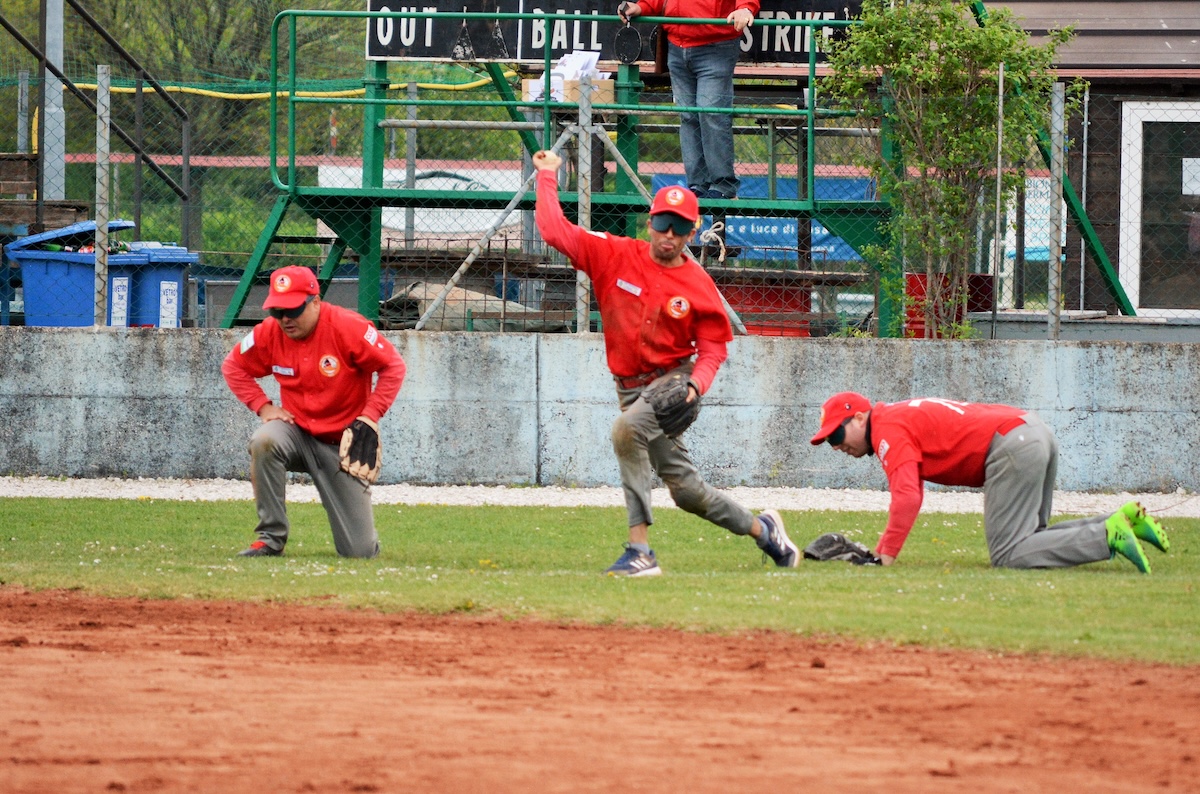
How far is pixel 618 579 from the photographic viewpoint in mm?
8016

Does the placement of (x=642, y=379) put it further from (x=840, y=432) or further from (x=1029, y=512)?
(x=1029, y=512)

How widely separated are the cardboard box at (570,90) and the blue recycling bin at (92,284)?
363 centimetres

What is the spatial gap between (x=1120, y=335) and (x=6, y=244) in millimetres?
10438

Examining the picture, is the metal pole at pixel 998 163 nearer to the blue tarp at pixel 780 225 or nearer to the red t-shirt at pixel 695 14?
the red t-shirt at pixel 695 14

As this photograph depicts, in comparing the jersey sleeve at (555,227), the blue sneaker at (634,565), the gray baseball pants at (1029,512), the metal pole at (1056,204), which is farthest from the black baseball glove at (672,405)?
the metal pole at (1056,204)

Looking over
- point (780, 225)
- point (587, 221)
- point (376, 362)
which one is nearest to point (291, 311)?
point (376, 362)

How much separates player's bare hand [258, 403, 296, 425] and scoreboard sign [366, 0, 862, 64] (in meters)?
6.83

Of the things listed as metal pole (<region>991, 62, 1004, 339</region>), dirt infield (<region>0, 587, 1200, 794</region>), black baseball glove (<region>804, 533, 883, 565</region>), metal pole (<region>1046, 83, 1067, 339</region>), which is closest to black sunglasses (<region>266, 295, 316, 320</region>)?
dirt infield (<region>0, 587, 1200, 794</region>)

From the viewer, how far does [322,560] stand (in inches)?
354

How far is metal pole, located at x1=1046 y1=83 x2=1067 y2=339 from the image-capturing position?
1285cm

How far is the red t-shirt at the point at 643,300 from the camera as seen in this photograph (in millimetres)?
8117

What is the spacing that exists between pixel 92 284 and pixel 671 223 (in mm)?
7584

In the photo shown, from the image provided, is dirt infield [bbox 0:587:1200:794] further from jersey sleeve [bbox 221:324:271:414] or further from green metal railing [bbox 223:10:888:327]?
green metal railing [bbox 223:10:888:327]

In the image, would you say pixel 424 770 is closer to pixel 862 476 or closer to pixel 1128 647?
pixel 1128 647
